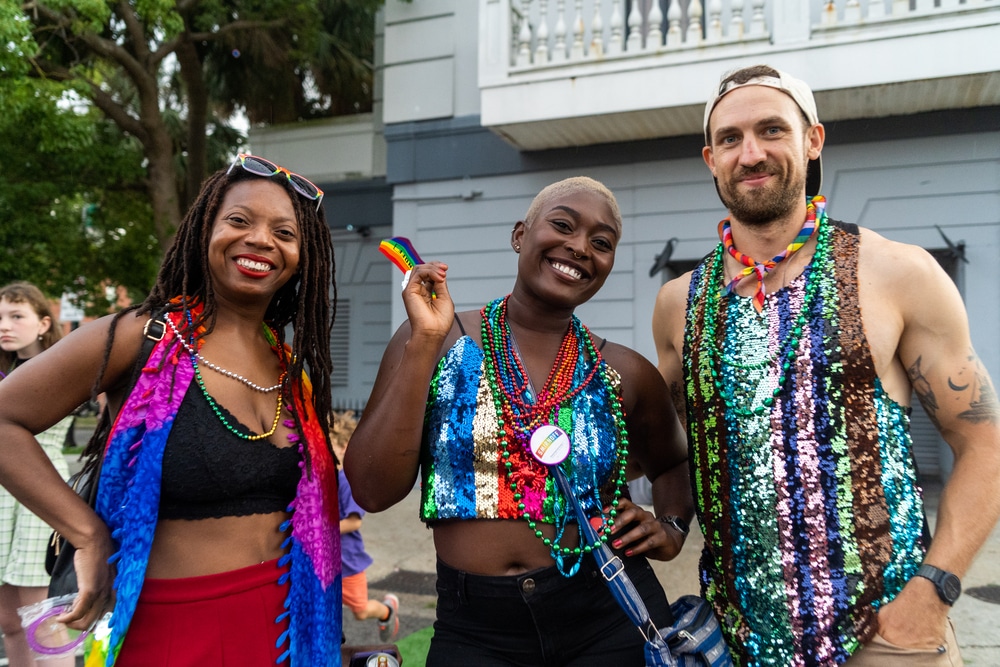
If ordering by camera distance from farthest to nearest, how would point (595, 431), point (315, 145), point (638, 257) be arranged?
1. point (315, 145)
2. point (638, 257)
3. point (595, 431)

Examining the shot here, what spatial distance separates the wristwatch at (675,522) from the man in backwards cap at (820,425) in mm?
89

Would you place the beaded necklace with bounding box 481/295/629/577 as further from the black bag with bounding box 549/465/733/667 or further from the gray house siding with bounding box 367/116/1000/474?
the gray house siding with bounding box 367/116/1000/474

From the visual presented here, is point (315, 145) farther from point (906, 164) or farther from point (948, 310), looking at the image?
point (948, 310)

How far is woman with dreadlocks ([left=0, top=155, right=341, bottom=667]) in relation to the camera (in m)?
1.75

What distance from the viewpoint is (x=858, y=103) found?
6.78m

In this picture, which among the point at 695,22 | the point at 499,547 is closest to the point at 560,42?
the point at 695,22

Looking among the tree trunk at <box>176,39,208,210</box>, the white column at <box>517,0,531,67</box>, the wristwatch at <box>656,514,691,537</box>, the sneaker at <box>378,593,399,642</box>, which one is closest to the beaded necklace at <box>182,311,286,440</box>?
the wristwatch at <box>656,514,691,537</box>

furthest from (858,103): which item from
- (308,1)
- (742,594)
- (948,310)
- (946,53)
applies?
(308,1)

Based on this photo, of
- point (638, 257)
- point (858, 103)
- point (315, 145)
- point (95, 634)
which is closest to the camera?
point (95, 634)

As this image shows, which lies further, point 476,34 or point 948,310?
point 476,34

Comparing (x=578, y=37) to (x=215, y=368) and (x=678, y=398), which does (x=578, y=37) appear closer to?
(x=678, y=398)

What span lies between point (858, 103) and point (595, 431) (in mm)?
6013

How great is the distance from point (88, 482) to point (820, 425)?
1895 mm

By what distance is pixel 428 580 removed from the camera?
19.5 ft
